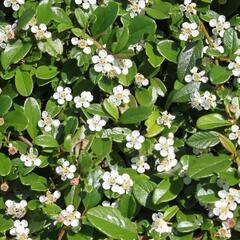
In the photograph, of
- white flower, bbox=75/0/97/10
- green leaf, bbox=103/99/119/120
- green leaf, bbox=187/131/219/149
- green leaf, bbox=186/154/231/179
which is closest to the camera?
green leaf, bbox=186/154/231/179

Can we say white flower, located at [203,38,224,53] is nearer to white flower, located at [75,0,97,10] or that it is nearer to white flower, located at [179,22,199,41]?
white flower, located at [179,22,199,41]

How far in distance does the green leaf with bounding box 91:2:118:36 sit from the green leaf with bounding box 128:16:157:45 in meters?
0.08

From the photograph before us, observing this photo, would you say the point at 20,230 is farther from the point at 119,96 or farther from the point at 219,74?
the point at 219,74

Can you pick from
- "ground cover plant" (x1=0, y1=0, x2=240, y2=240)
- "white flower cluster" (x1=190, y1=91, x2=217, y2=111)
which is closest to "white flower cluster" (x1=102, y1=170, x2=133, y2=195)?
"ground cover plant" (x1=0, y1=0, x2=240, y2=240)

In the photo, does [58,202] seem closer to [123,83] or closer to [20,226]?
[20,226]

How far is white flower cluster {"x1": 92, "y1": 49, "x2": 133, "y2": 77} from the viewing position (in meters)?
2.02

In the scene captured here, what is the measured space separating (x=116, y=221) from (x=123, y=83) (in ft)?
1.56

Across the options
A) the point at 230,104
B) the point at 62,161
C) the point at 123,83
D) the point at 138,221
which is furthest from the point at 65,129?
the point at 230,104

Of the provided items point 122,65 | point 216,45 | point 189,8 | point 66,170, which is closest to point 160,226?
point 66,170

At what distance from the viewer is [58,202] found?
2.01 m

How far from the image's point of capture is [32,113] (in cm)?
206

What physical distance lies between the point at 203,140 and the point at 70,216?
1.56 ft

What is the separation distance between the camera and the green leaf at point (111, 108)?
2.02 m

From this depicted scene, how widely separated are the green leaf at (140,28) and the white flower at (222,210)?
60cm
